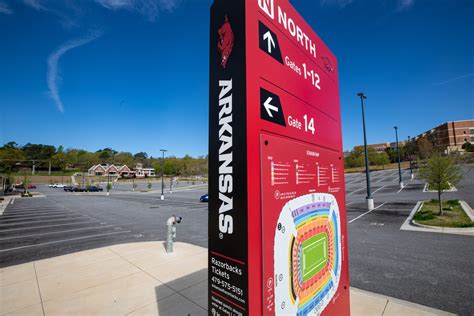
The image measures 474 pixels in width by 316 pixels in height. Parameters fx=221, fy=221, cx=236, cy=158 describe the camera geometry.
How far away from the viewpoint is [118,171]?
114375 millimetres

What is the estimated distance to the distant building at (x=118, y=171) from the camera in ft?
358

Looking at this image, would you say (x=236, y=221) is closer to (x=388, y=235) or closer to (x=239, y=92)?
(x=239, y=92)

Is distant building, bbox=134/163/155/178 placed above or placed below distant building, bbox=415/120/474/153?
below

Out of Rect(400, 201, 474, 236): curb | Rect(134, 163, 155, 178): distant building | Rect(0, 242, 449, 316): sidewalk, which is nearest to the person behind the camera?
Rect(0, 242, 449, 316): sidewalk

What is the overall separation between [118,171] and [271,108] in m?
129

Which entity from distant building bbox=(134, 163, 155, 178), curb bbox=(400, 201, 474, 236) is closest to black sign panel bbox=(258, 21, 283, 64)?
curb bbox=(400, 201, 474, 236)

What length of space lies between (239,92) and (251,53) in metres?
0.31

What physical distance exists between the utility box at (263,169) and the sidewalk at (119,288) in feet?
8.42

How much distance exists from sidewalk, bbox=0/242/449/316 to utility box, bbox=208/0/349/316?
8.42ft

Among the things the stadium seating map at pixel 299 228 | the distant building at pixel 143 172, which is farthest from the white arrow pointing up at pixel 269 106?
the distant building at pixel 143 172

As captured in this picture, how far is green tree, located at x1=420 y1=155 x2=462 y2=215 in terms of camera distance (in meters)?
12.5

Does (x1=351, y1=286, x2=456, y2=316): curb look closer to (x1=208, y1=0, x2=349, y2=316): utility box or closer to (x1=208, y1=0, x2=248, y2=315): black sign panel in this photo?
(x1=208, y1=0, x2=349, y2=316): utility box

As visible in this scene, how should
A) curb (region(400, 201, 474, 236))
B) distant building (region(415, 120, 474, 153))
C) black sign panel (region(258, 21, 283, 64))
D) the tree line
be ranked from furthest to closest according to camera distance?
the tree line → distant building (region(415, 120, 474, 153)) → curb (region(400, 201, 474, 236)) → black sign panel (region(258, 21, 283, 64))

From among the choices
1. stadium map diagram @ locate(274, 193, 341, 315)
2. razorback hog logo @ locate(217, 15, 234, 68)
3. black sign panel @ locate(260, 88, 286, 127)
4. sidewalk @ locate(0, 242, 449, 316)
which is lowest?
sidewalk @ locate(0, 242, 449, 316)
